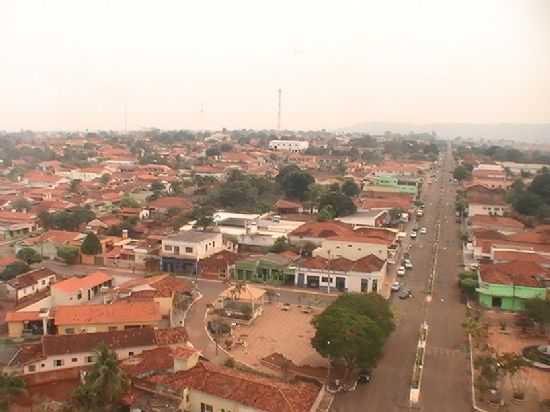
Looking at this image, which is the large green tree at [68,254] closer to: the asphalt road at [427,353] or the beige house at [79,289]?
the beige house at [79,289]

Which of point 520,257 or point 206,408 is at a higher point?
point 520,257

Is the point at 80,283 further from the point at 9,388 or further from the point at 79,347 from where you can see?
the point at 9,388

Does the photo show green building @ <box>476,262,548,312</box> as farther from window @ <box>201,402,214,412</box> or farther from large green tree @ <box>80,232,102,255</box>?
large green tree @ <box>80,232,102,255</box>

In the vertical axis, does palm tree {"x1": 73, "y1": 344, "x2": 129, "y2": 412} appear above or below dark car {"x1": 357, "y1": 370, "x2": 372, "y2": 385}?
above

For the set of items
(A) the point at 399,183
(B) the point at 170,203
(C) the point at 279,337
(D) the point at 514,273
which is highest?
(A) the point at 399,183

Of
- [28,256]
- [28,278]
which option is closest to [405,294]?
[28,278]

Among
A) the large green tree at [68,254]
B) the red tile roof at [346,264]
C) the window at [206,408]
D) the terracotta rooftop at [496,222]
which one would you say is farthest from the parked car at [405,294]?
the large green tree at [68,254]

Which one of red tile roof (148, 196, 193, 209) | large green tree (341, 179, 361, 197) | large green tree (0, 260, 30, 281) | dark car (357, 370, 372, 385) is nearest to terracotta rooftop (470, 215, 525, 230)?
large green tree (341, 179, 361, 197)

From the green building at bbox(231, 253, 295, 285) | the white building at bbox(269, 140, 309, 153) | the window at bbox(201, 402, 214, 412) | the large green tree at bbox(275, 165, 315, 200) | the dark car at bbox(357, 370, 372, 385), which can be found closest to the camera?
the window at bbox(201, 402, 214, 412)
